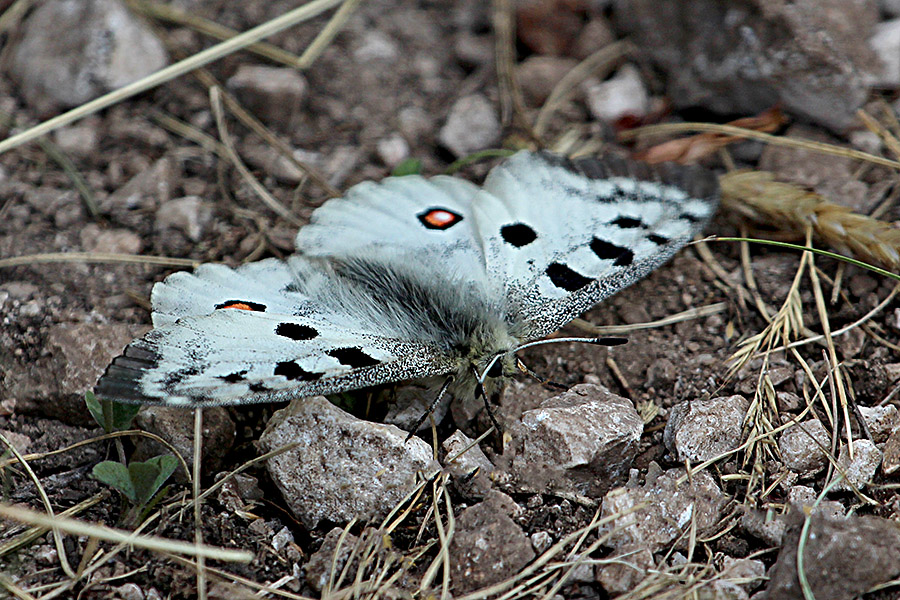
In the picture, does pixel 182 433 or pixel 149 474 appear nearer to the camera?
pixel 149 474

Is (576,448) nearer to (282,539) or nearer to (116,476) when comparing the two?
(282,539)

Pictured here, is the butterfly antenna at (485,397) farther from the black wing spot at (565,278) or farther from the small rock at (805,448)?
the small rock at (805,448)

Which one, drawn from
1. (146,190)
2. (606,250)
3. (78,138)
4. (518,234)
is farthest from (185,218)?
(606,250)

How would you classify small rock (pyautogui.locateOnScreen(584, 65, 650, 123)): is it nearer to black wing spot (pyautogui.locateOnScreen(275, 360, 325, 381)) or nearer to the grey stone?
the grey stone

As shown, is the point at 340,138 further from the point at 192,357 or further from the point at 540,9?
the point at 192,357

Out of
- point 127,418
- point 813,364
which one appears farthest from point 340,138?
point 813,364
